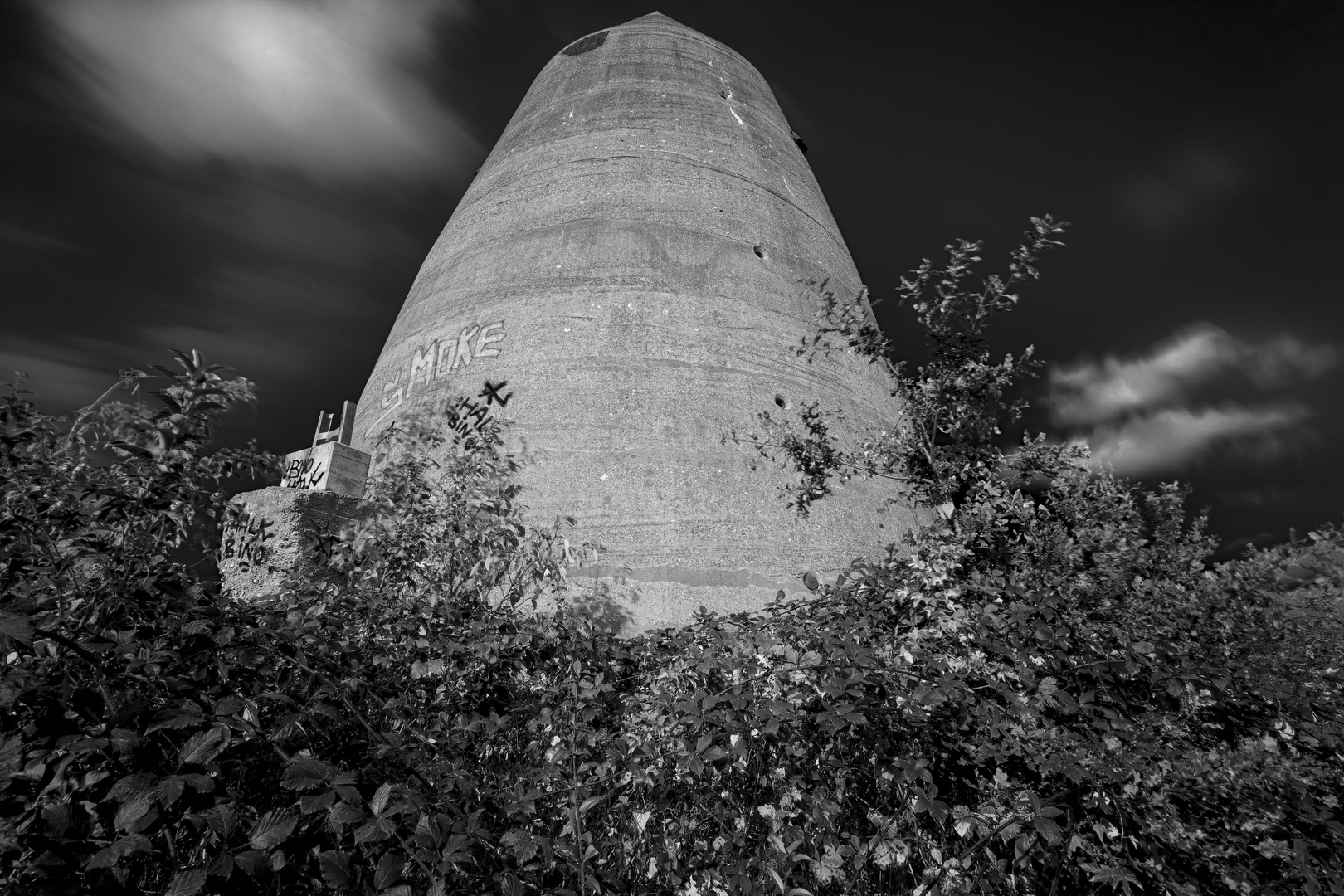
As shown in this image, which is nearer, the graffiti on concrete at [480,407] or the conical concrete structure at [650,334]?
the conical concrete structure at [650,334]

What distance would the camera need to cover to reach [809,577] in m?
3.46

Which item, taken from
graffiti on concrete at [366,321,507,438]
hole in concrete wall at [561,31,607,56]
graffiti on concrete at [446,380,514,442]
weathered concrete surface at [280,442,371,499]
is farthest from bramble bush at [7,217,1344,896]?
hole in concrete wall at [561,31,607,56]

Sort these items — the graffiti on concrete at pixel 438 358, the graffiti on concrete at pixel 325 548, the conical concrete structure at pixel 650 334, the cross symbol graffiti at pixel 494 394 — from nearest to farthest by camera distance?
1. the graffiti on concrete at pixel 325 548
2. the conical concrete structure at pixel 650 334
3. the cross symbol graffiti at pixel 494 394
4. the graffiti on concrete at pixel 438 358

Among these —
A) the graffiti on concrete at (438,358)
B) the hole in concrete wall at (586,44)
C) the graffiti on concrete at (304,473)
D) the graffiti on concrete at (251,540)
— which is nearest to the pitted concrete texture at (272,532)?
the graffiti on concrete at (251,540)

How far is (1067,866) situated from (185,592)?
10.1 ft

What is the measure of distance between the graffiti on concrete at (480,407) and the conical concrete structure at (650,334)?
0.03 m

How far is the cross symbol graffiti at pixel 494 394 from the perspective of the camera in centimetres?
625

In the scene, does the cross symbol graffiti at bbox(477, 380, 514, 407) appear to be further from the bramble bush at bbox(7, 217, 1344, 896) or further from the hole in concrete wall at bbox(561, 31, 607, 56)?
the hole in concrete wall at bbox(561, 31, 607, 56)

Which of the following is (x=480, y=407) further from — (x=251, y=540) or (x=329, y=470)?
(x=251, y=540)

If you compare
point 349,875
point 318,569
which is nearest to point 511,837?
point 349,875

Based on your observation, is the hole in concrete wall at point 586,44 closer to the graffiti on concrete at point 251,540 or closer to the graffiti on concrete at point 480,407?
the graffiti on concrete at point 480,407

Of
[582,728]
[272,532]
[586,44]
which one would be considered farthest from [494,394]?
[586,44]

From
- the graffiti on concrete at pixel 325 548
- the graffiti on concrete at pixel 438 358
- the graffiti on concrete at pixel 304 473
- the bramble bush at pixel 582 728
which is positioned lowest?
the bramble bush at pixel 582 728

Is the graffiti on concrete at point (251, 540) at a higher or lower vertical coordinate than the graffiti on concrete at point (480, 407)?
lower
